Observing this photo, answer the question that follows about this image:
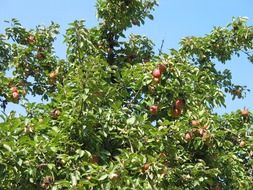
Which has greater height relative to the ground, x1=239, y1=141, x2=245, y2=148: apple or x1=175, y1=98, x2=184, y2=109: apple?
x1=239, y1=141, x2=245, y2=148: apple

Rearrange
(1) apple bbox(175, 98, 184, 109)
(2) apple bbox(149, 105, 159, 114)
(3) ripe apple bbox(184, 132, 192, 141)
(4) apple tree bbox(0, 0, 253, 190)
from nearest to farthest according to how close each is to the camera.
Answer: (4) apple tree bbox(0, 0, 253, 190) → (3) ripe apple bbox(184, 132, 192, 141) → (1) apple bbox(175, 98, 184, 109) → (2) apple bbox(149, 105, 159, 114)

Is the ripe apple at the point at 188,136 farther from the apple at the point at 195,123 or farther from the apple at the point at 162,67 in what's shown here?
the apple at the point at 162,67

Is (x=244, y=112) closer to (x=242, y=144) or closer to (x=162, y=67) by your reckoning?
(x=242, y=144)

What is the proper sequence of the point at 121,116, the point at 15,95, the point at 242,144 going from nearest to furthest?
A: 1. the point at 121,116
2. the point at 15,95
3. the point at 242,144

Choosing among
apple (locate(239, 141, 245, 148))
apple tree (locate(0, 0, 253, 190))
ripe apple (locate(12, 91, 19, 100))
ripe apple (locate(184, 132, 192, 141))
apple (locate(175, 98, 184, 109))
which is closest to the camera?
apple tree (locate(0, 0, 253, 190))

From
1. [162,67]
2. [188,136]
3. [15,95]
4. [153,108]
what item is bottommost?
[188,136]

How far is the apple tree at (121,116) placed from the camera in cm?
521

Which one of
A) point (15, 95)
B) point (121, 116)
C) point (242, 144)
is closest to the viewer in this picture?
point (121, 116)

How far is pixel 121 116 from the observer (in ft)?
19.5

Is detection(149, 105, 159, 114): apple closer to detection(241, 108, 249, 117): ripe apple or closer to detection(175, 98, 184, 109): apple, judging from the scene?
detection(175, 98, 184, 109): apple

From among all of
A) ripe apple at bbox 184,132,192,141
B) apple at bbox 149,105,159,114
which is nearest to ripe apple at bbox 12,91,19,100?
apple at bbox 149,105,159,114

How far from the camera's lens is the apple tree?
5.21 m

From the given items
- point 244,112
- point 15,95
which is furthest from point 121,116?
point 244,112

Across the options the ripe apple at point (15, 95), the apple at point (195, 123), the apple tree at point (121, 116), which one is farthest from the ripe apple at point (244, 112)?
the ripe apple at point (15, 95)
